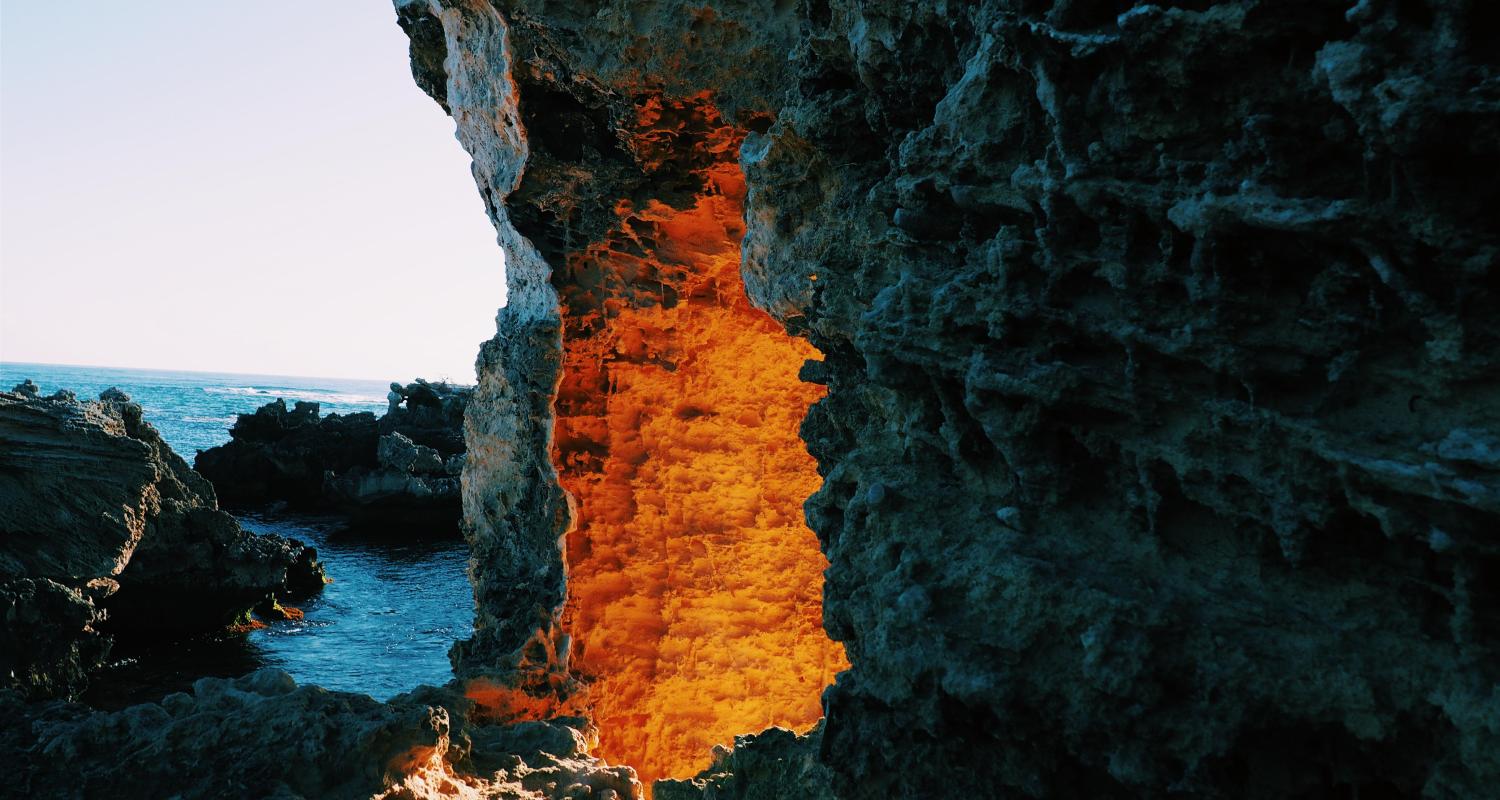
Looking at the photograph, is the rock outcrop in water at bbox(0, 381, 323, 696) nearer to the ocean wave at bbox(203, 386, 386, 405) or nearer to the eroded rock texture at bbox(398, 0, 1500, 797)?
the eroded rock texture at bbox(398, 0, 1500, 797)

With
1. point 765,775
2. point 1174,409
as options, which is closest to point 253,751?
point 765,775

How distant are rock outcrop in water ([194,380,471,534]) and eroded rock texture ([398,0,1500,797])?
1912cm

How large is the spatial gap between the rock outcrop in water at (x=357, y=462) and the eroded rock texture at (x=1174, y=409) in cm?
1912

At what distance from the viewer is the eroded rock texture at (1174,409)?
1981mm

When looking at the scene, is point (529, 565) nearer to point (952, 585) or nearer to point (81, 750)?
point (81, 750)

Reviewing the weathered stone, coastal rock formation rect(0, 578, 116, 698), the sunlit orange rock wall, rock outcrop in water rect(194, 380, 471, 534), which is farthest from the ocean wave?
the weathered stone

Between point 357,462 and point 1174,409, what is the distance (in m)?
25.3

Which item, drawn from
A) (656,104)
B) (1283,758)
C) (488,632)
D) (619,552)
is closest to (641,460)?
(619,552)

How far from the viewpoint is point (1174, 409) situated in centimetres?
251

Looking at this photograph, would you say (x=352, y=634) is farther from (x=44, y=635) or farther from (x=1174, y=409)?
(x=1174, y=409)

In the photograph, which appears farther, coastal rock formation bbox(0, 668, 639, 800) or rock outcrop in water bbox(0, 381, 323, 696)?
rock outcrop in water bbox(0, 381, 323, 696)

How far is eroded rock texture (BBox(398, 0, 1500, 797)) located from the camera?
198cm

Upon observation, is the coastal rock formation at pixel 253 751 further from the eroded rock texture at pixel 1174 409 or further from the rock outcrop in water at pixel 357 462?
the rock outcrop in water at pixel 357 462

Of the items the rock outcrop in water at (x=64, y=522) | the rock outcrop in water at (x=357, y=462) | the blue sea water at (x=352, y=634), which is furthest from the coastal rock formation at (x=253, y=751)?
the rock outcrop in water at (x=357, y=462)
